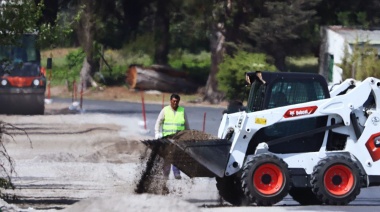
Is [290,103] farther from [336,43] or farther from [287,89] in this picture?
[336,43]

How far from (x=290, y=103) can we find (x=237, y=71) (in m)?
25.8

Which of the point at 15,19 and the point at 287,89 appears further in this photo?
the point at 287,89

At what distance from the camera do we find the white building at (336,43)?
39469 millimetres

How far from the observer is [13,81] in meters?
35.1

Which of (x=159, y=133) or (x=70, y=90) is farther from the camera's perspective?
(x=70, y=90)

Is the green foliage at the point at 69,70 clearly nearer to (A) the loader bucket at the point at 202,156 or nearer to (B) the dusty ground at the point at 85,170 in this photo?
(B) the dusty ground at the point at 85,170

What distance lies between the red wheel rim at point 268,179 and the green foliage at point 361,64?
14.4 m

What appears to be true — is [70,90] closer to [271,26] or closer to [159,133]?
[271,26]

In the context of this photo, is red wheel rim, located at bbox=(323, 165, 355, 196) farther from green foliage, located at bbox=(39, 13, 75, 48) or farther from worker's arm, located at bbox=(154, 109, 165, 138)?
green foliage, located at bbox=(39, 13, 75, 48)

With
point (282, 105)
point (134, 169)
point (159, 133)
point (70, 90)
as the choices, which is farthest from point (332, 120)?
point (70, 90)

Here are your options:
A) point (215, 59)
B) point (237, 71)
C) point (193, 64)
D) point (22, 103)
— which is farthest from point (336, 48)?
point (193, 64)

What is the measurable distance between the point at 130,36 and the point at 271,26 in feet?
46.7

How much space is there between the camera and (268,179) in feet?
51.3

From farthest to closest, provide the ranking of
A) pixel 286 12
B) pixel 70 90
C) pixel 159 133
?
pixel 70 90 → pixel 286 12 → pixel 159 133
